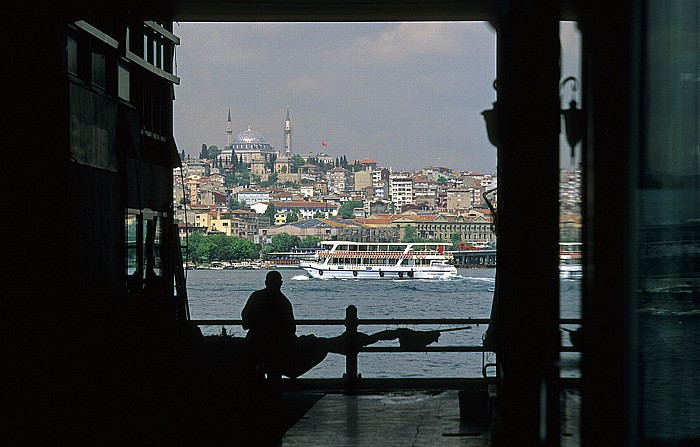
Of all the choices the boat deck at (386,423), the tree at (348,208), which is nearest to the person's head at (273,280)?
the boat deck at (386,423)

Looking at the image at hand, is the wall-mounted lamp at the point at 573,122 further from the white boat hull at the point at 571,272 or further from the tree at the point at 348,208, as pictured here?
the tree at the point at 348,208

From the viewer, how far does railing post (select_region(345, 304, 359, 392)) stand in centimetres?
795

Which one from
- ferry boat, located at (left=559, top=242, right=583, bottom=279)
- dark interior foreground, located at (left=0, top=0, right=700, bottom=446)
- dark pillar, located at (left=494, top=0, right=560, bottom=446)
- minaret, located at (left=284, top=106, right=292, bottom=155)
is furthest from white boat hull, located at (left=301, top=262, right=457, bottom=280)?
ferry boat, located at (left=559, top=242, right=583, bottom=279)

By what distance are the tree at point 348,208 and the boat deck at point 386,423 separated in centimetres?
5595

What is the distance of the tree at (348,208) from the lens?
210 feet

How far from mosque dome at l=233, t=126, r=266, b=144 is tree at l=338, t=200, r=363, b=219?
8234mm

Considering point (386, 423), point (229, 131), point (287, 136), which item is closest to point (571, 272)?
point (386, 423)

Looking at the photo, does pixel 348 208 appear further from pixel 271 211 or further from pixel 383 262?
pixel 383 262

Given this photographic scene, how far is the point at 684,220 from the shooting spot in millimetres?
1248

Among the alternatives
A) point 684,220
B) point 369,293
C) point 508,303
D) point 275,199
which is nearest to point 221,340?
point 508,303

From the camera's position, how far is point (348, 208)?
212 feet

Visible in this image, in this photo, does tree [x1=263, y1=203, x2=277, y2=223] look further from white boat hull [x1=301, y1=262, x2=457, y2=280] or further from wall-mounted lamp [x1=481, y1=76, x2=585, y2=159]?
wall-mounted lamp [x1=481, y1=76, x2=585, y2=159]

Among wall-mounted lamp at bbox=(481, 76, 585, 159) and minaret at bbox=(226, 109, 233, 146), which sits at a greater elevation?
minaret at bbox=(226, 109, 233, 146)

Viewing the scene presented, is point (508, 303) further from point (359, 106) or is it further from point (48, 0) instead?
point (359, 106)
